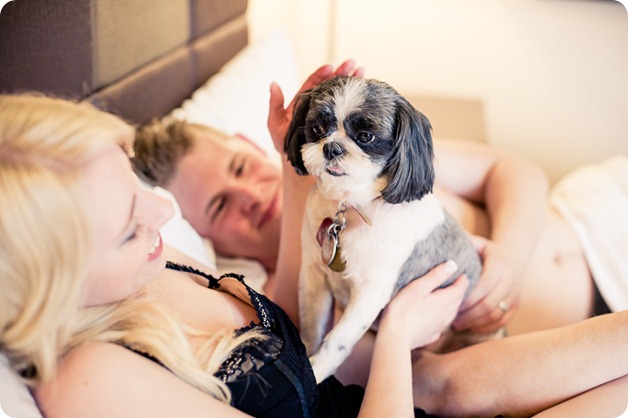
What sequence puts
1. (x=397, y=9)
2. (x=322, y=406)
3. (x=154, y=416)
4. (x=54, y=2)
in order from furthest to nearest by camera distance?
(x=397, y=9), (x=54, y=2), (x=322, y=406), (x=154, y=416)

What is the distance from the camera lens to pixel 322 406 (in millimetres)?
1180

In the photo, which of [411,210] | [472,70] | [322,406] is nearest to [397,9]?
[472,70]

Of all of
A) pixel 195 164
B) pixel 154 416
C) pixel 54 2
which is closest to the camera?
pixel 154 416

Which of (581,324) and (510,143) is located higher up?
(581,324)

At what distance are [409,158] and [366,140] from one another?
9 cm

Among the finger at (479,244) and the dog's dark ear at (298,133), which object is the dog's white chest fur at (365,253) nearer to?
the dog's dark ear at (298,133)

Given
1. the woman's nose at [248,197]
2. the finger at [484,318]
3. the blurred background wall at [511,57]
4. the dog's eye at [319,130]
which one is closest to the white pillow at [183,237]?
the woman's nose at [248,197]

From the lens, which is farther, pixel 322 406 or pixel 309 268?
pixel 309 268

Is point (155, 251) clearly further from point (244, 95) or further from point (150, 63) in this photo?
point (244, 95)

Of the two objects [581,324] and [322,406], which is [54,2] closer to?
[322,406]

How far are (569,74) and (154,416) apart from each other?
2.62 meters

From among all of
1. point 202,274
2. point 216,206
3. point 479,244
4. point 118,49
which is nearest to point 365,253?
point 202,274

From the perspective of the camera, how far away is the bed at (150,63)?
1.25m

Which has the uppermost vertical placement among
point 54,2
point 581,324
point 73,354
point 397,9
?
point 54,2
